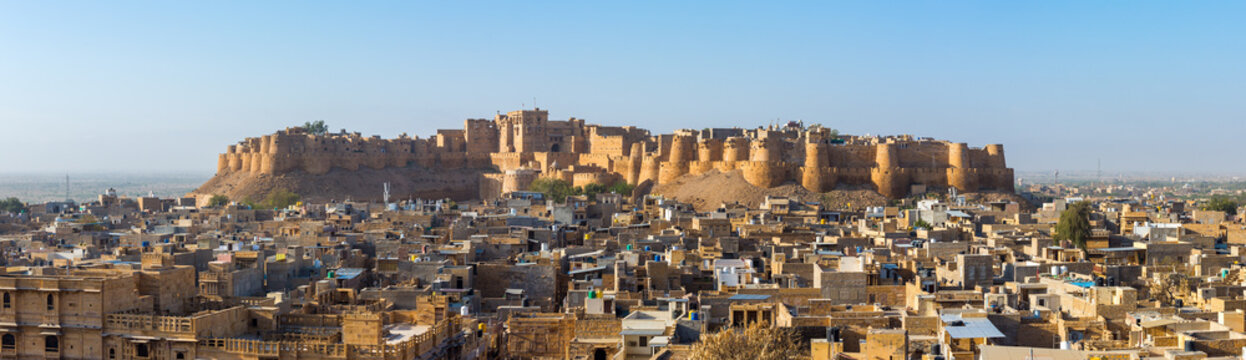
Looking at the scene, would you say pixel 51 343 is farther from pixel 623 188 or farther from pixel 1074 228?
pixel 623 188

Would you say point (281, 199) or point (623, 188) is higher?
point (623, 188)

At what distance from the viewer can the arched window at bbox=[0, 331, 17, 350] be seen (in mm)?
15609

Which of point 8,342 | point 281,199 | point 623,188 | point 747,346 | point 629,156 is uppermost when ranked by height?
point 629,156

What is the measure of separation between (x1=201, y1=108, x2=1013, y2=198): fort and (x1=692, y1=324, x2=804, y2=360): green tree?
4262 centimetres

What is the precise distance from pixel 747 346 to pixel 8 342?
8509 millimetres

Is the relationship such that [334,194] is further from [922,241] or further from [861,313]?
[861,313]

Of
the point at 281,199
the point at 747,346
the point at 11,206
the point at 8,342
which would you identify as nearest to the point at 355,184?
the point at 281,199

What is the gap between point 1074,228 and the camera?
3038 cm

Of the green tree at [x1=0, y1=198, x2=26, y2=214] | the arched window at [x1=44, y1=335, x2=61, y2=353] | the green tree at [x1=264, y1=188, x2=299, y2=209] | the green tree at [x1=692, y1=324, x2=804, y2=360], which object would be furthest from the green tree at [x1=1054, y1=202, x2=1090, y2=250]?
the green tree at [x1=0, y1=198, x2=26, y2=214]

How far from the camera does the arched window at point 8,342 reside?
1561 cm

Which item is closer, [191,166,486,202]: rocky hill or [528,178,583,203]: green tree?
[528,178,583,203]: green tree

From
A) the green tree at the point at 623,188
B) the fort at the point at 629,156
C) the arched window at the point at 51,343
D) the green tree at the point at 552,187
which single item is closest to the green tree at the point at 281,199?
the fort at the point at 629,156

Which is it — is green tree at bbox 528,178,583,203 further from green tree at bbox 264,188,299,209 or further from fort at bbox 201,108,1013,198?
green tree at bbox 264,188,299,209

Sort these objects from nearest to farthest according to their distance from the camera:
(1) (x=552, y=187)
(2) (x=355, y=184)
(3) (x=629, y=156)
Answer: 1. (1) (x=552, y=187)
2. (3) (x=629, y=156)
3. (2) (x=355, y=184)
